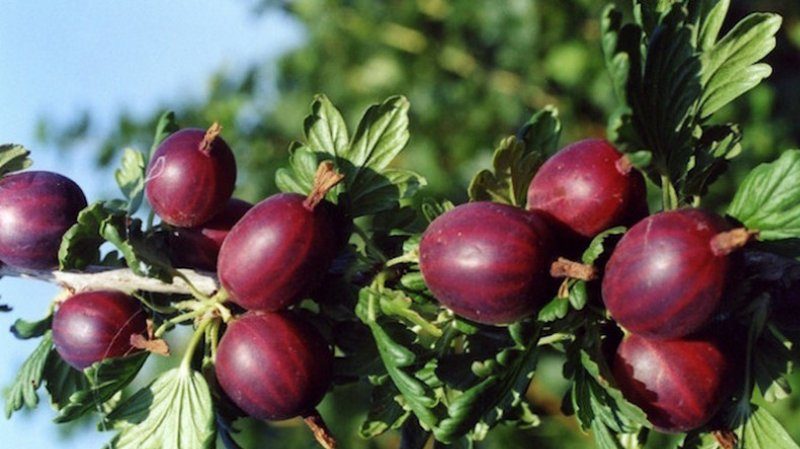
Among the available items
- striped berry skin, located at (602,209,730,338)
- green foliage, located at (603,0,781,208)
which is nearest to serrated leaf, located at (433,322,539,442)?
striped berry skin, located at (602,209,730,338)

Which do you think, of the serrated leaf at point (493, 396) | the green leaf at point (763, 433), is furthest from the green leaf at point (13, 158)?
the green leaf at point (763, 433)

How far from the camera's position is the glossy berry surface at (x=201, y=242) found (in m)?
1.29

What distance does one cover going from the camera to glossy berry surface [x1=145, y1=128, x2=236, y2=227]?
1251mm

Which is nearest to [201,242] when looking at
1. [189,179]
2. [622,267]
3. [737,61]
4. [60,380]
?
[189,179]

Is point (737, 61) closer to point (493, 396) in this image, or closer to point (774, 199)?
point (774, 199)

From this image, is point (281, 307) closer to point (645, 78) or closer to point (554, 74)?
point (645, 78)

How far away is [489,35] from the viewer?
3.53 m

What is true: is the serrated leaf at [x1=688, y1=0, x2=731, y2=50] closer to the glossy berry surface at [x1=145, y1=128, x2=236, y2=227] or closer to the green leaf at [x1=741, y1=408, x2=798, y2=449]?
the green leaf at [x1=741, y1=408, x2=798, y2=449]

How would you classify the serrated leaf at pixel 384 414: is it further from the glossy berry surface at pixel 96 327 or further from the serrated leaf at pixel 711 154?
the serrated leaf at pixel 711 154

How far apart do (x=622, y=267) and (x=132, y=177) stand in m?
0.77

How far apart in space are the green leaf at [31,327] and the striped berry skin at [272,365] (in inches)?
14.0

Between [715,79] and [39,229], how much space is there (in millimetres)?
816

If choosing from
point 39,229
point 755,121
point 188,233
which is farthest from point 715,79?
point 755,121

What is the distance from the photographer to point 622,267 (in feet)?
3.26
